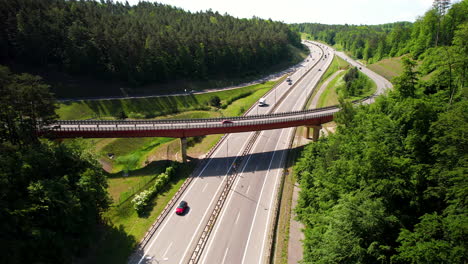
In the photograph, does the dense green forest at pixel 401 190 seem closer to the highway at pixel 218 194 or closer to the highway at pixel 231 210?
the highway at pixel 231 210

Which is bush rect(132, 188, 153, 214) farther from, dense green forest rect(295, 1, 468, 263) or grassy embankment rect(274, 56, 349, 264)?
dense green forest rect(295, 1, 468, 263)

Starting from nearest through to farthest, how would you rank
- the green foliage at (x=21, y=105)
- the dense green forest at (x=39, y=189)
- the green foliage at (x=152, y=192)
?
the dense green forest at (x=39, y=189) → the green foliage at (x=21, y=105) → the green foliage at (x=152, y=192)

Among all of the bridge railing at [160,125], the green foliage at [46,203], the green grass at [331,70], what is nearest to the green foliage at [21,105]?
the green foliage at [46,203]

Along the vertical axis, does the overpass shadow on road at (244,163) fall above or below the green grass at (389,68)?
below

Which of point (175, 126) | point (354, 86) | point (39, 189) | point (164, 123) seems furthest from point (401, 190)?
point (354, 86)

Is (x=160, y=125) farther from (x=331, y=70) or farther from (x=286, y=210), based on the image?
(x=331, y=70)

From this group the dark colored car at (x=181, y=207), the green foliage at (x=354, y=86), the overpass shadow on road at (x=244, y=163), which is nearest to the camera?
the dark colored car at (x=181, y=207)
